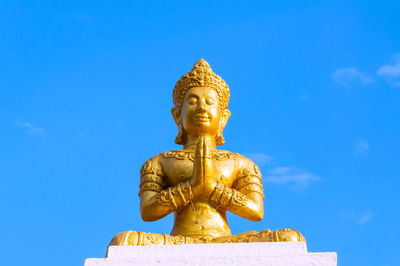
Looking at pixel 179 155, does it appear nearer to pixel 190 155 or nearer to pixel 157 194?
pixel 190 155

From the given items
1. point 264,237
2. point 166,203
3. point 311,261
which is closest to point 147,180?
point 166,203

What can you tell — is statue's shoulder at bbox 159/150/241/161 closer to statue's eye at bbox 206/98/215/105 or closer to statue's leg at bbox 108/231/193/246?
statue's eye at bbox 206/98/215/105

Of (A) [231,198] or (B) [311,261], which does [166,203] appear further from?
(B) [311,261]

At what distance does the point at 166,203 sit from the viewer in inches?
262

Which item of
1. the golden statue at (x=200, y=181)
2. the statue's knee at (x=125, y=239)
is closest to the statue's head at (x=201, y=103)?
the golden statue at (x=200, y=181)

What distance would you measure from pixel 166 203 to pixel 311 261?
214 centimetres

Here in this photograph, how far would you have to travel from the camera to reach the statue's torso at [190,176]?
21.4 ft

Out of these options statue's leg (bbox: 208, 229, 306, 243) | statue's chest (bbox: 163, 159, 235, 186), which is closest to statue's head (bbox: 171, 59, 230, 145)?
statue's chest (bbox: 163, 159, 235, 186)

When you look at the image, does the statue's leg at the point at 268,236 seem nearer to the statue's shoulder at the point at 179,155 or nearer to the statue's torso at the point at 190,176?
the statue's torso at the point at 190,176

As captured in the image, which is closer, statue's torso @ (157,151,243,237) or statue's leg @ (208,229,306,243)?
statue's leg @ (208,229,306,243)

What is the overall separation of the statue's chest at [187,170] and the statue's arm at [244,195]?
0.14 metres

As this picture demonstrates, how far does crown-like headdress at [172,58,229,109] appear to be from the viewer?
7750 mm

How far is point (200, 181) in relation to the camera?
6.44 m

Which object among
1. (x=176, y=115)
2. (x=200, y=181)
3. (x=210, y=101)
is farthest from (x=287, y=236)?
(x=176, y=115)
